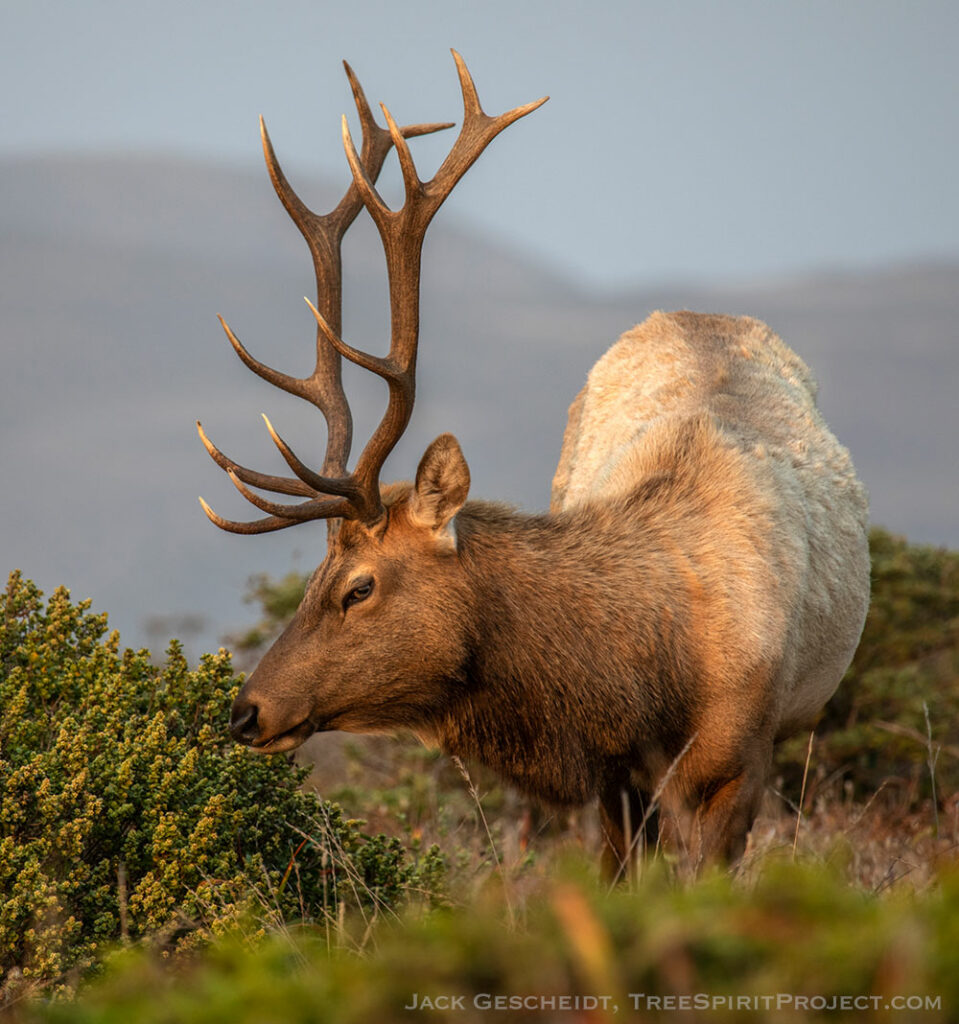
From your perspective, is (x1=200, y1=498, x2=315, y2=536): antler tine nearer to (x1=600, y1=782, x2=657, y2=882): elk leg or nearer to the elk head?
the elk head

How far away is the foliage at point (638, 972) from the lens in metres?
1.35

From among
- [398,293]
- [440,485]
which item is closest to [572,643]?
[440,485]

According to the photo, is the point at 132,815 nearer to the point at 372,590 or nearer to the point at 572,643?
the point at 372,590

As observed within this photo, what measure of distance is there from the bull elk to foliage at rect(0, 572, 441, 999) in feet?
0.76

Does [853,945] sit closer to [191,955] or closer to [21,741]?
[191,955]

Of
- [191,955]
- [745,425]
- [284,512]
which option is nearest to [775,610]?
[745,425]

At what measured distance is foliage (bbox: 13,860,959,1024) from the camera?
4.44 feet

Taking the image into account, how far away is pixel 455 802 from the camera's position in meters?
8.27

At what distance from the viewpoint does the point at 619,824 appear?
4.94 meters

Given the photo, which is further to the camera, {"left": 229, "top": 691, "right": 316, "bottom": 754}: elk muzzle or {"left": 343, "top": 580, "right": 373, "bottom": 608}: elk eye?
{"left": 343, "top": 580, "right": 373, "bottom": 608}: elk eye

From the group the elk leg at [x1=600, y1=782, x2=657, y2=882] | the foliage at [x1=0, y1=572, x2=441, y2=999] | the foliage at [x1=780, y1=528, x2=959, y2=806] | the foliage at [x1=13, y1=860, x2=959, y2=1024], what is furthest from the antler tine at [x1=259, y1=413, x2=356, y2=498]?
the foliage at [x1=780, y1=528, x2=959, y2=806]

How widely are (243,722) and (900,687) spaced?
612cm

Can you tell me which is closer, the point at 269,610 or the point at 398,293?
the point at 398,293

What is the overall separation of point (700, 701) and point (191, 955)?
76.4 inches
